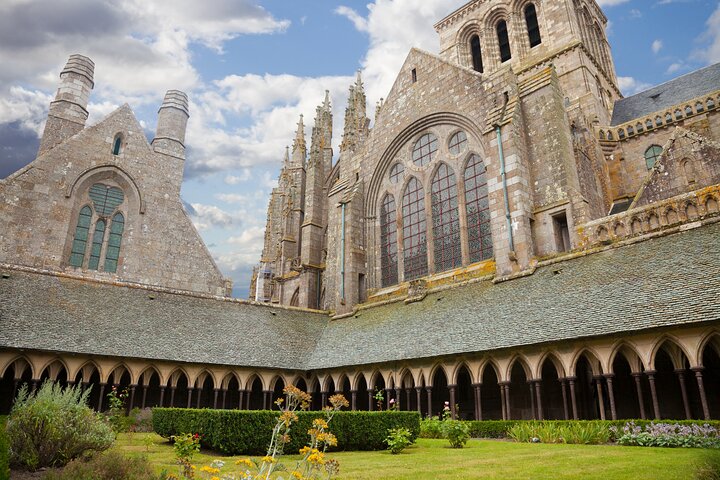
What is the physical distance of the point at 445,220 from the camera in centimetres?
2489

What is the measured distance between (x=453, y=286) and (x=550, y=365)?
561cm

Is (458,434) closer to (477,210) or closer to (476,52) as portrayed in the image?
(477,210)

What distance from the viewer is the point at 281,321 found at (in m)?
25.1

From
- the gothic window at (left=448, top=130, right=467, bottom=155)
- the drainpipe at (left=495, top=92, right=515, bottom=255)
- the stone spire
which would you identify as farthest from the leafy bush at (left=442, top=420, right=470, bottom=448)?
the stone spire

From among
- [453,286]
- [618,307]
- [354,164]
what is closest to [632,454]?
[618,307]

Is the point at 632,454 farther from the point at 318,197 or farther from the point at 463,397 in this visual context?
the point at 318,197

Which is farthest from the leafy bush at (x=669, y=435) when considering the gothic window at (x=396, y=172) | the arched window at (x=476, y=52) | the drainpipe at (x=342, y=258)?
the arched window at (x=476, y=52)

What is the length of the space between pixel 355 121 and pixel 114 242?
1610 centimetres

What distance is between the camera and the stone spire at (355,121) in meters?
31.4

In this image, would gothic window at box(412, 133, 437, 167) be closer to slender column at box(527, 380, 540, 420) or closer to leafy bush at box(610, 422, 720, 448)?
slender column at box(527, 380, 540, 420)

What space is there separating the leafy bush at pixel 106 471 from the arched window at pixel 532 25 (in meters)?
35.6

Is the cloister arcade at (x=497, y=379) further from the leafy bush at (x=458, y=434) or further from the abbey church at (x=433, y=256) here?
the leafy bush at (x=458, y=434)

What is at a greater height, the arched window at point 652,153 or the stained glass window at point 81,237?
the arched window at point 652,153

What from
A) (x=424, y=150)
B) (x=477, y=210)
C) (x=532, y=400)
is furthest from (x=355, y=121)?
(x=532, y=400)
